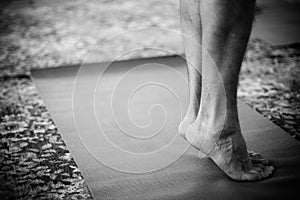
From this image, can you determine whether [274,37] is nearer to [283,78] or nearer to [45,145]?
[283,78]

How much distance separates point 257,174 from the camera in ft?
5.05

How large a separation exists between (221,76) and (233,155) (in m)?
0.26

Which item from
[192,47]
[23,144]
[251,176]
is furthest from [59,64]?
[251,176]

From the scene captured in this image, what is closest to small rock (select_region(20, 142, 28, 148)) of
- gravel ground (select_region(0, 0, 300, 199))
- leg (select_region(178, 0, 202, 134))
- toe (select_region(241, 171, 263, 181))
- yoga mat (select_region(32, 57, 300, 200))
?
gravel ground (select_region(0, 0, 300, 199))

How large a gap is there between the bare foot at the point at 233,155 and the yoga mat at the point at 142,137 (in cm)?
3

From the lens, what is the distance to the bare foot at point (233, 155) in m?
1.54

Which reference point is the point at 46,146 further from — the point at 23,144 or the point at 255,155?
the point at 255,155

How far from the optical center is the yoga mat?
151 centimetres

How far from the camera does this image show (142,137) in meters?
1.88

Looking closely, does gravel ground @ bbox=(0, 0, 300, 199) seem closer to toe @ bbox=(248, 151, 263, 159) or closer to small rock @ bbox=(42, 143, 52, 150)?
small rock @ bbox=(42, 143, 52, 150)

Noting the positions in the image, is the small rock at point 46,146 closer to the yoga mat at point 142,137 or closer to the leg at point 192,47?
the yoga mat at point 142,137

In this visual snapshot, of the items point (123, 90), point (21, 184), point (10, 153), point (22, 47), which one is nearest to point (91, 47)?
point (22, 47)

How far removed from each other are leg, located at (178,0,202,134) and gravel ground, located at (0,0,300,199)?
445mm

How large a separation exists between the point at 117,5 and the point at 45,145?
2.65 m
